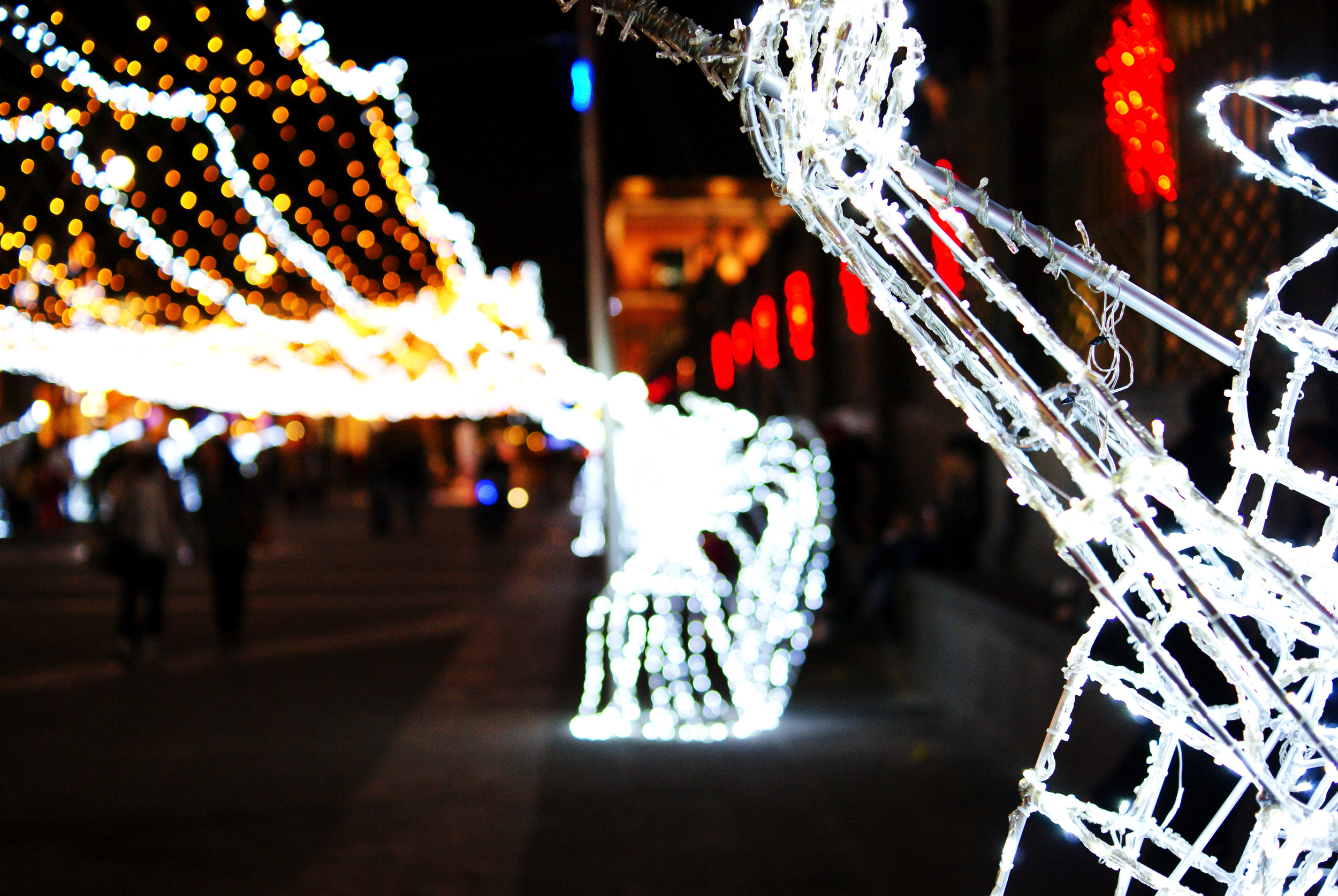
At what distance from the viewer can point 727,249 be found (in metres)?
26.1

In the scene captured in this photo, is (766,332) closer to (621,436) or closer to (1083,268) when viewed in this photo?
(621,436)

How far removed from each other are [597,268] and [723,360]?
17.2m

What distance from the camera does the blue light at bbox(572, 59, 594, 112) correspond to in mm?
8391

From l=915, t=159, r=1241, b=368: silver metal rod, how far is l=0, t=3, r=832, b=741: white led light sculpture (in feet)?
14.5

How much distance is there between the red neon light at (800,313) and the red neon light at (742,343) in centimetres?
325

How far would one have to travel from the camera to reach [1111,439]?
76.5 inches

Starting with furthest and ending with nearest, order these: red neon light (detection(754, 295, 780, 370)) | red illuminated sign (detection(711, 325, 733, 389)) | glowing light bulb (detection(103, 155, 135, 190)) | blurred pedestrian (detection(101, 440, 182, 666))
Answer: red illuminated sign (detection(711, 325, 733, 389)), red neon light (detection(754, 295, 780, 370)), blurred pedestrian (detection(101, 440, 182, 666)), glowing light bulb (detection(103, 155, 135, 190))

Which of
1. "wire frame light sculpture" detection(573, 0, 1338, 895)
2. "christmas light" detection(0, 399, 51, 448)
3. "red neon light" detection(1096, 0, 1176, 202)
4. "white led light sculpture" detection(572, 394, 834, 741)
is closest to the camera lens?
"wire frame light sculpture" detection(573, 0, 1338, 895)

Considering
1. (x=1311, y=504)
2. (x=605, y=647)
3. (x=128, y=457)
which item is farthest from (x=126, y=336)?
(x=1311, y=504)

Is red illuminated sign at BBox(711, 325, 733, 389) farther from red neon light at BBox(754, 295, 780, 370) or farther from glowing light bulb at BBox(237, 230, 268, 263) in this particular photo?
glowing light bulb at BBox(237, 230, 268, 263)

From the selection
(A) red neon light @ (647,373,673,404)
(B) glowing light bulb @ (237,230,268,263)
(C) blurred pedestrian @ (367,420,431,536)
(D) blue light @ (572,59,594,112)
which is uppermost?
(D) blue light @ (572,59,594,112)

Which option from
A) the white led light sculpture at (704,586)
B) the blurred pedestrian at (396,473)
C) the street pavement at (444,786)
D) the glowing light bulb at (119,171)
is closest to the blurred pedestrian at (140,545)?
the street pavement at (444,786)

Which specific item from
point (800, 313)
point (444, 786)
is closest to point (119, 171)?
point (444, 786)

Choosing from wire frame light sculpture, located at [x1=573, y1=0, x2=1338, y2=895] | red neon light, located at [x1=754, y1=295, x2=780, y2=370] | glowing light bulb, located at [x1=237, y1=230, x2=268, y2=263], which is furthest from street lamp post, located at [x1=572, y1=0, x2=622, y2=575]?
red neon light, located at [x1=754, y1=295, x2=780, y2=370]
